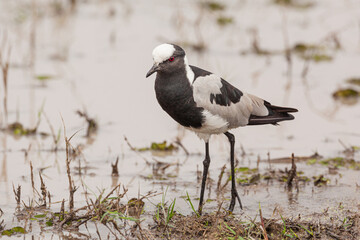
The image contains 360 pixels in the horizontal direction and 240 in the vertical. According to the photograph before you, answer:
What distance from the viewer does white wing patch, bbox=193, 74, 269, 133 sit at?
18.4 feet

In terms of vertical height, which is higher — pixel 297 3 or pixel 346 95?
pixel 297 3

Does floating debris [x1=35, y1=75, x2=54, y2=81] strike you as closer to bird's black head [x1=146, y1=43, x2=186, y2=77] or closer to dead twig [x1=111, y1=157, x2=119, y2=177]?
dead twig [x1=111, y1=157, x2=119, y2=177]

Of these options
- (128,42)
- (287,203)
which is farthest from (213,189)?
(128,42)

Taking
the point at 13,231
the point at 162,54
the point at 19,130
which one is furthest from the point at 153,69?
the point at 19,130

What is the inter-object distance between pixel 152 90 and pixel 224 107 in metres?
4.04

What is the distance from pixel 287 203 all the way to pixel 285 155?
5.04 ft

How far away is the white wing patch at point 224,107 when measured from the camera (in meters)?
5.61

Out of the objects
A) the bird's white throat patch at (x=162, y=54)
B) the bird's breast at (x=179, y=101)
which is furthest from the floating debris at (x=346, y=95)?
the bird's white throat patch at (x=162, y=54)

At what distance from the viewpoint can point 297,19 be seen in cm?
1359

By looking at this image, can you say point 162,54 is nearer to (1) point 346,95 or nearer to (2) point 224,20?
(1) point 346,95

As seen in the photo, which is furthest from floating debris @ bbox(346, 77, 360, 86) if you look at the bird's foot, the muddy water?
the bird's foot

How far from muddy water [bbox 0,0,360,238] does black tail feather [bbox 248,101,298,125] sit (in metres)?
0.67

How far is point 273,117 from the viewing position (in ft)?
20.6

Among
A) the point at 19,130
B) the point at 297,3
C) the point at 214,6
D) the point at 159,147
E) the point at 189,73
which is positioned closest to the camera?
the point at 189,73
